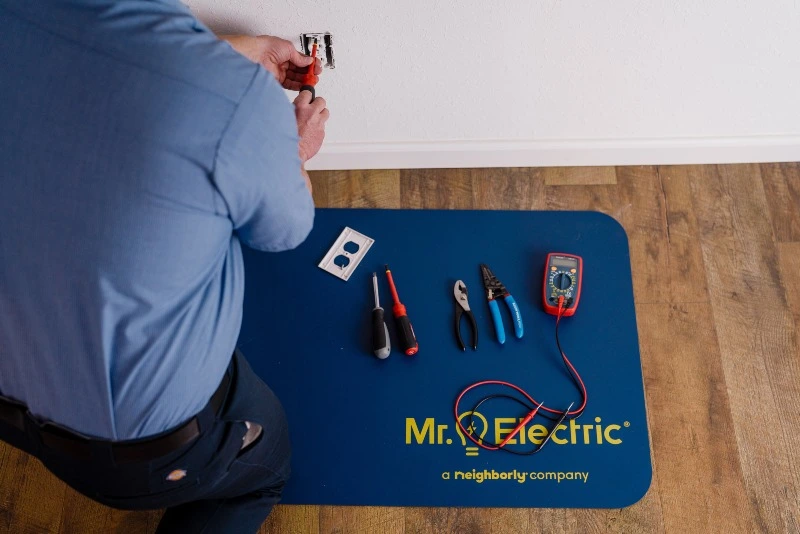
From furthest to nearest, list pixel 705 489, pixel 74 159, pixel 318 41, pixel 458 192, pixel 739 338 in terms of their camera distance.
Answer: pixel 458 192 → pixel 739 338 → pixel 705 489 → pixel 318 41 → pixel 74 159

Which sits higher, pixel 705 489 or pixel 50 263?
pixel 50 263

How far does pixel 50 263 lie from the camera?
75 cm

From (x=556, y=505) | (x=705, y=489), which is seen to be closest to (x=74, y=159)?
(x=556, y=505)

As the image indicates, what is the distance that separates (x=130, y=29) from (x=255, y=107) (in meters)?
0.14

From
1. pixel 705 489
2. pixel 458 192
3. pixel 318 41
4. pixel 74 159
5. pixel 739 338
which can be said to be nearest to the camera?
pixel 74 159

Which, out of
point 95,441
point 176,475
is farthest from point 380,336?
point 95,441

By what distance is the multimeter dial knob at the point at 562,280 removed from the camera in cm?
151

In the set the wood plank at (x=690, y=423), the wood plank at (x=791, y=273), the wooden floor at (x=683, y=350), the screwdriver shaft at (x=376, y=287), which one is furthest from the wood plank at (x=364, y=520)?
the wood plank at (x=791, y=273)

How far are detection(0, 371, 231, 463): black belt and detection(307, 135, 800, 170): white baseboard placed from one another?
89cm

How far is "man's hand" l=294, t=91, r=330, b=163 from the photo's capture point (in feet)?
3.85

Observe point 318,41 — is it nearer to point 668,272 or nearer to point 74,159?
point 74,159

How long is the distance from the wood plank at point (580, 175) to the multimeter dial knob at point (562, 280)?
316 mm

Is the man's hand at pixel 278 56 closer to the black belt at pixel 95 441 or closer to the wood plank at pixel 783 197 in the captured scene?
the black belt at pixel 95 441

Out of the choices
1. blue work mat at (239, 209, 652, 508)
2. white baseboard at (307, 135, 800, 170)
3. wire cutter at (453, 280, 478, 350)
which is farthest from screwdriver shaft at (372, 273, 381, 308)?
white baseboard at (307, 135, 800, 170)
